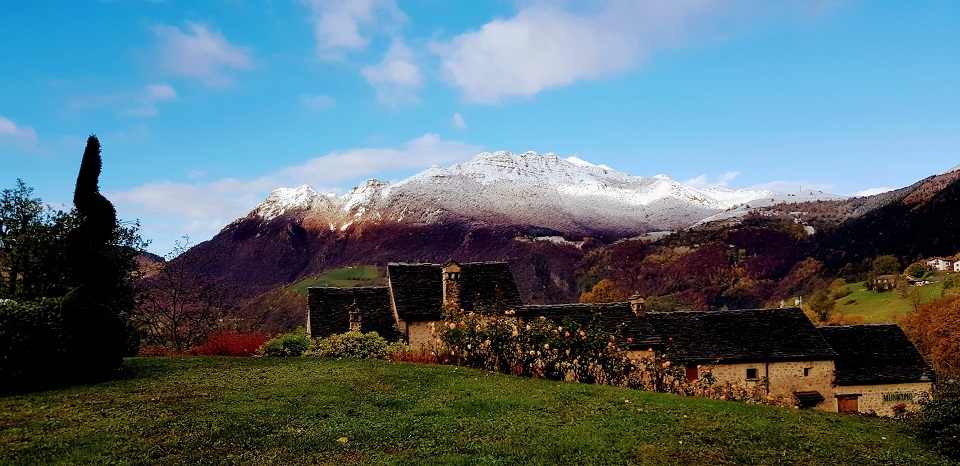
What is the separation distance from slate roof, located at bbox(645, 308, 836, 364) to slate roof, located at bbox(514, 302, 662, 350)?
1494 mm

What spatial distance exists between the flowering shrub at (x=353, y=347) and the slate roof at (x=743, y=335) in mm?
16613

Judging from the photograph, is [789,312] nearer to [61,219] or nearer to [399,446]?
[399,446]

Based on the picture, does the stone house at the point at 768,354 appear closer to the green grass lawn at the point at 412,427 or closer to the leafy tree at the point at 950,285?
the green grass lawn at the point at 412,427

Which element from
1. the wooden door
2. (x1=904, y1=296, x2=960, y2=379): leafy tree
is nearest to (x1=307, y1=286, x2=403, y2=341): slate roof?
the wooden door

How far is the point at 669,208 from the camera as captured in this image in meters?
148

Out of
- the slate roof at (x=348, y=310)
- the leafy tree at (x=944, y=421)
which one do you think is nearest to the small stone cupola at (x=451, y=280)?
the slate roof at (x=348, y=310)

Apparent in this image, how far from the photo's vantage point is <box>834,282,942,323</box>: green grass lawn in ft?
213

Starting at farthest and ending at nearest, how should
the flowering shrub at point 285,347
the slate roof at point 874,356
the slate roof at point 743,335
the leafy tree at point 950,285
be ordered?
the leafy tree at point 950,285
the slate roof at point 874,356
the slate roof at point 743,335
the flowering shrub at point 285,347

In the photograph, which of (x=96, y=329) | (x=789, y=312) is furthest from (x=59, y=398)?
(x=789, y=312)

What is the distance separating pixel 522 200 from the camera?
5714 inches

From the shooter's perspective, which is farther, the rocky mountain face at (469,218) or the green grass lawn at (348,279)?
the rocky mountain face at (469,218)

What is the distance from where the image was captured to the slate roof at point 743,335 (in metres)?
31.9

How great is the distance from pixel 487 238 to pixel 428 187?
116ft

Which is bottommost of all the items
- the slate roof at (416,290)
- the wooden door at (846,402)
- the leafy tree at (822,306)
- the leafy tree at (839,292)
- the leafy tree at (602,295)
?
the wooden door at (846,402)
